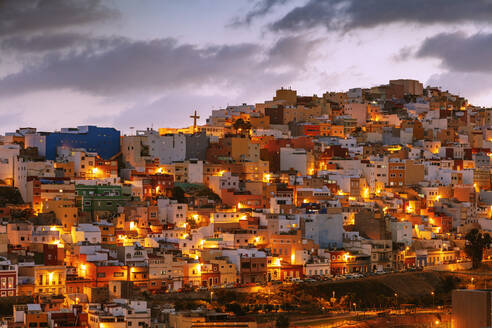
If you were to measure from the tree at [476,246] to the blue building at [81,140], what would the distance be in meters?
14.2

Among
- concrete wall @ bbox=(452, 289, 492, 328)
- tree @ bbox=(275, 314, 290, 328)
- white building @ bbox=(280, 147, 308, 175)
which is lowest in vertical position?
tree @ bbox=(275, 314, 290, 328)

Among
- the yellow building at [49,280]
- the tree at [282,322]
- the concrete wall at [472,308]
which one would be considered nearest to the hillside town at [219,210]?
the yellow building at [49,280]

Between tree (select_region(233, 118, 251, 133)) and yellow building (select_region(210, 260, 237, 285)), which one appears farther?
tree (select_region(233, 118, 251, 133))

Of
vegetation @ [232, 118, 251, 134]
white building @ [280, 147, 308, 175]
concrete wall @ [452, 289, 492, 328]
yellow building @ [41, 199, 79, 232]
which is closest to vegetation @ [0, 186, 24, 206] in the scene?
yellow building @ [41, 199, 79, 232]

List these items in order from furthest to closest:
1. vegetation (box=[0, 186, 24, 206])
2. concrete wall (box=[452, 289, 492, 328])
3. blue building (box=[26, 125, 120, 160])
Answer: blue building (box=[26, 125, 120, 160]) → vegetation (box=[0, 186, 24, 206]) → concrete wall (box=[452, 289, 492, 328])

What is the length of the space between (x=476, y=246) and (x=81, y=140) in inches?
617

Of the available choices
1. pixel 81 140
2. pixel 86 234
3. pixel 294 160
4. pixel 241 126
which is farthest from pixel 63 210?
pixel 241 126

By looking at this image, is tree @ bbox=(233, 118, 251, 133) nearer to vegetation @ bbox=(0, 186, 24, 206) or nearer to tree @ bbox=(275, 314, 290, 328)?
vegetation @ bbox=(0, 186, 24, 206)

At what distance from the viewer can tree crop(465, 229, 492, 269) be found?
38.2m

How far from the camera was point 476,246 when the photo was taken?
3822cm

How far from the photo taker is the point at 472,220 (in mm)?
41906

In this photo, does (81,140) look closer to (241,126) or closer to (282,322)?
(241,126)

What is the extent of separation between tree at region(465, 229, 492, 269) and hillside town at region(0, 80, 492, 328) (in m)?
0.22

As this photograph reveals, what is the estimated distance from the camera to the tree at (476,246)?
38.2 meters
